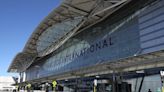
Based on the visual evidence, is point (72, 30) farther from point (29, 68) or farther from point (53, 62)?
point (29, 68)

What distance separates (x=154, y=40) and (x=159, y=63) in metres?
4.27

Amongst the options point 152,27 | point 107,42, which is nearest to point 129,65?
point 152,27

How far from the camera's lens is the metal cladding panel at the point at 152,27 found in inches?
1071

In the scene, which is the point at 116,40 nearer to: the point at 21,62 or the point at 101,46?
the point at 101,46

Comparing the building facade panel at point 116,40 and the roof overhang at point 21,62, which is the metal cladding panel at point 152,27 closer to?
the building facade panel at point 116,40

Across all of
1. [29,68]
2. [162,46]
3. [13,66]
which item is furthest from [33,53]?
[162,46]

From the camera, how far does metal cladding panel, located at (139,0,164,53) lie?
2720 centimetres

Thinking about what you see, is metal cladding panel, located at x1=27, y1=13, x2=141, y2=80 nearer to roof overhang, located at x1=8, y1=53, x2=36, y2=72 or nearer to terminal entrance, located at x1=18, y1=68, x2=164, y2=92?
terminal entrance, located at x1=18, y1=68, x2=164, y2=92

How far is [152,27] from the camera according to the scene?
93.7 ft

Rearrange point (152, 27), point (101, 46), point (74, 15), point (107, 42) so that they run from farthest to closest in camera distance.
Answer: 1. point (101, 46)
2. point (107, 42)
3. point (74, 15)
4. point (152, 27)

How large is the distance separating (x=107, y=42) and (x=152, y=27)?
896cm

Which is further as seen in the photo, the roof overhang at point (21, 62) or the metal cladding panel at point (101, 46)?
the roof overhang at point (21, 62)

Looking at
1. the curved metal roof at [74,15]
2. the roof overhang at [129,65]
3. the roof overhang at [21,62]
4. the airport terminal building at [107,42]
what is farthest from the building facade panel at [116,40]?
the roof overhang at [21,62]

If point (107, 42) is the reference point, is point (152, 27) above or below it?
above
